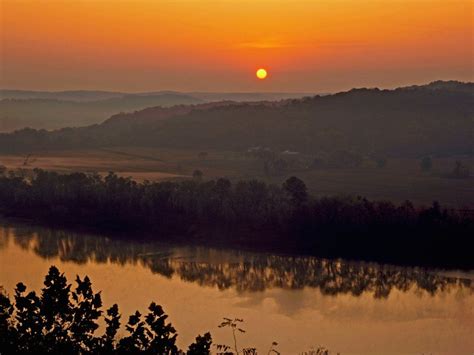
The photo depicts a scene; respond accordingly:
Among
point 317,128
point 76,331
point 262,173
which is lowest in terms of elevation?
point 76,331

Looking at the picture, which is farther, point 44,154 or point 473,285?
point 44,154

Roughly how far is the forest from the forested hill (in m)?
27.5

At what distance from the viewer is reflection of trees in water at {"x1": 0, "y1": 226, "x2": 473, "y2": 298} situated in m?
25.9

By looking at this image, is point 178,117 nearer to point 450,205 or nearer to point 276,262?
point 450,205

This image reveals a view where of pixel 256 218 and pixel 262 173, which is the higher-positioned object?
pixel 262 173

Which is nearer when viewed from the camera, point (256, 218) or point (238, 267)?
point (238, 267)

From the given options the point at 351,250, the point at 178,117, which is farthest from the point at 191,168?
the point at 351,250

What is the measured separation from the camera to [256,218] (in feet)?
113

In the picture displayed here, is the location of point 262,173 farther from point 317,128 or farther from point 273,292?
point 273,292

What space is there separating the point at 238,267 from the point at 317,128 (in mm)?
41522

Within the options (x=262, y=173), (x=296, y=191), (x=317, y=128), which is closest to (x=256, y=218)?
(x=296, y=191)

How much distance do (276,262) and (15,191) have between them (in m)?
16.2

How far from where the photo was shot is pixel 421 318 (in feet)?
72.0

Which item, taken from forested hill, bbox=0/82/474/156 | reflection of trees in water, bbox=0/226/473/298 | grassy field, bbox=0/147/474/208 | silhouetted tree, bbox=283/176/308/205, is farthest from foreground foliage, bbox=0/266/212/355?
forested hill, bbox=0/82/474/156
